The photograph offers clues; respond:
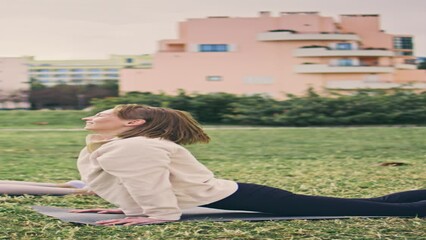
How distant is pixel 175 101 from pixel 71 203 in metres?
18.3

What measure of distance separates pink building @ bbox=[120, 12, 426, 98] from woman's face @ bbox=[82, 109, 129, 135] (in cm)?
3678

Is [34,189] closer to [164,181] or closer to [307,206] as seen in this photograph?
[164,181]

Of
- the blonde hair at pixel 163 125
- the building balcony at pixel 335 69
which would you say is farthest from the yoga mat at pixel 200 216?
the building balcony at pixel 335 69

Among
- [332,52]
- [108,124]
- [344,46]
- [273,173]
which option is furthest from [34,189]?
[344,46]

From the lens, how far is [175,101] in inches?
919

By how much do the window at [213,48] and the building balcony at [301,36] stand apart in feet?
6.62

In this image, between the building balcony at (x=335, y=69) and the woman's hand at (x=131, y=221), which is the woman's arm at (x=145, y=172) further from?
the building balcony at (x=335, y=69)

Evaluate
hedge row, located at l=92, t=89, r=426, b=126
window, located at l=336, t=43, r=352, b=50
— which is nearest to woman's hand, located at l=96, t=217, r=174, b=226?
hedge row, located at l=92, t=89, r=426, b=126

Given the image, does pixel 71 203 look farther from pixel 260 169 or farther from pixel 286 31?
pixel 286 31

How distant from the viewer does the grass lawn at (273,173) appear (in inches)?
147

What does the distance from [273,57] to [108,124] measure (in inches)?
1554

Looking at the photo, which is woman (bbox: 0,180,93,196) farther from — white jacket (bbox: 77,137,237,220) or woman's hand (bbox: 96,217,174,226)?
woman's hand (bbox: 96,217,174,226)

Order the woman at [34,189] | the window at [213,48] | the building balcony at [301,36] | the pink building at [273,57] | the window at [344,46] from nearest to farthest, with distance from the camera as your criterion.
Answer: the woman at [34,189], the building balcony at [301,36], the pink building at [273,57], the window at [344,46], the window at [213,48]

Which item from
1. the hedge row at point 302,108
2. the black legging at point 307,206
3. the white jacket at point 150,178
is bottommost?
the hedge row at point 302,108
